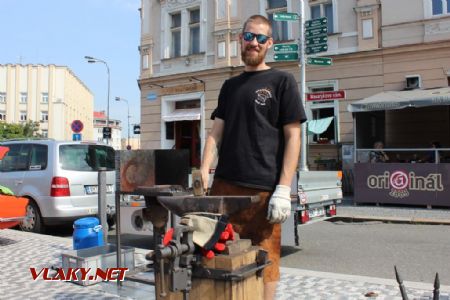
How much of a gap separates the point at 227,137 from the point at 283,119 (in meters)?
0.38

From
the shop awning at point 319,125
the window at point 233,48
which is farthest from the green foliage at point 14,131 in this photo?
the shop awning at point 319,125

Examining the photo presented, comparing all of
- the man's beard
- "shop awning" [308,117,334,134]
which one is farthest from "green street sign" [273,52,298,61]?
the man's beard

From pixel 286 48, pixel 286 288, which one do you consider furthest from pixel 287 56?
pixel 286 288

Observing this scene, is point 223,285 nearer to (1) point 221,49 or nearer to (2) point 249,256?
(2) point 249,256

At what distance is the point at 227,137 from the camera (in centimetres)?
312

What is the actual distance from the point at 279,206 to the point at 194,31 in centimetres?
1944

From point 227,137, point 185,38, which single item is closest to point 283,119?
point 227,137

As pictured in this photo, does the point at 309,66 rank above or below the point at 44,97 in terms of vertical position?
below

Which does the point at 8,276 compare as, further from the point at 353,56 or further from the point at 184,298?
the point at 353,56

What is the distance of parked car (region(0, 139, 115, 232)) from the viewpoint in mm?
8734

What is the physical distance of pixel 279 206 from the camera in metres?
2.77

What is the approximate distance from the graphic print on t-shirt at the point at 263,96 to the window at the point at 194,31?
18.5m

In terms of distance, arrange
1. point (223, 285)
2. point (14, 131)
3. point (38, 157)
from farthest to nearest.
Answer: point (14, 131), point (38, 157), point (223, 285)

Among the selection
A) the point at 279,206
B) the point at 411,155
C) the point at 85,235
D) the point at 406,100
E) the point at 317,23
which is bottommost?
the point at 85,235
